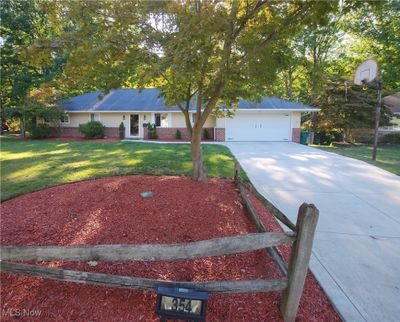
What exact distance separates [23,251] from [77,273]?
0.47 m

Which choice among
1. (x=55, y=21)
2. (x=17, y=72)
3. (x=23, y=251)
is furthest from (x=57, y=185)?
(x=17, y=72)

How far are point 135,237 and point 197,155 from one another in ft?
8.24

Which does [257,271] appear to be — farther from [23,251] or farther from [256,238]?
[23,251]

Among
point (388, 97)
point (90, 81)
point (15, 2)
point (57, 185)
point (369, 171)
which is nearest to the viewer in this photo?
point (90, 81)

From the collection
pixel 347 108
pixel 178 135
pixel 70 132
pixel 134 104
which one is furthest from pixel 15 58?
pixel 347 108

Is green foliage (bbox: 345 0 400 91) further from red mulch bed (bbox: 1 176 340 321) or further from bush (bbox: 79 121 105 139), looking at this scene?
red mulch bed (bbox: 1 176 340 321)

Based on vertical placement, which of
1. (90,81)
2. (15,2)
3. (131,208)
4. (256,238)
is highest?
(15,2)

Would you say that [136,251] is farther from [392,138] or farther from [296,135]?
[392,138]

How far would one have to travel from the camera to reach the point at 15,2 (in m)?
21.5

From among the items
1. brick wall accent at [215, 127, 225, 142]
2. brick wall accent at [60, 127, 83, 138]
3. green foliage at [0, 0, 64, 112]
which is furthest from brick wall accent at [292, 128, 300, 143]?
green foliage at [0, 0, 64, 112]

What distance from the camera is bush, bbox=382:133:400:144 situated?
21.7 meters

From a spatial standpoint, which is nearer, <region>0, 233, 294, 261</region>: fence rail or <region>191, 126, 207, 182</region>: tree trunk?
<region>0, 233, 294, 261</region>: fence rail

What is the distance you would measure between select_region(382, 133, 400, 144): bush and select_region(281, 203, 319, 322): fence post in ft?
83.5

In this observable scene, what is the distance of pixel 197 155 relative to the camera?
5371 mm
